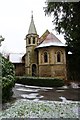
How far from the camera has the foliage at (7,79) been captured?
878 centimetres

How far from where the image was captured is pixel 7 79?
899 cm

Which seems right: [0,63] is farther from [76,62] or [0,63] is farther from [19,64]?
[19,64]

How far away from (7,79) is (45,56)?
15094 mm

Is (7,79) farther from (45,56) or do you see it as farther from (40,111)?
(45,56)

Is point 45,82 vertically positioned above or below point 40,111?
above

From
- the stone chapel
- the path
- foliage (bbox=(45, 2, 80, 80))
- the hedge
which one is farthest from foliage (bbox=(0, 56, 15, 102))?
the stone chapel

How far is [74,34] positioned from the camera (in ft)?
38.3

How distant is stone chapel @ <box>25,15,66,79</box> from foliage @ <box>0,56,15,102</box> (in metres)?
13.6

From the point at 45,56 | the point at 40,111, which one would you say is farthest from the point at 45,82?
the point at 40,111

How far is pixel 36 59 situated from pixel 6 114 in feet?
58.5

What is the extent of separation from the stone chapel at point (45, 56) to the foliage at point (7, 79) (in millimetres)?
13567

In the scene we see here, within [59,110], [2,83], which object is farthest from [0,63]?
[59,110]

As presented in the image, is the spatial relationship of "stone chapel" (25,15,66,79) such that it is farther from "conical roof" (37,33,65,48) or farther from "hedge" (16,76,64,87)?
"hedge" (16,76,64,87)

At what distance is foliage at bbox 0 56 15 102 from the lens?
28.8 feet
